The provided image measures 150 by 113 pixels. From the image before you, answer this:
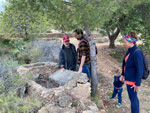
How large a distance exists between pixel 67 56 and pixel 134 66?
5.03 feet

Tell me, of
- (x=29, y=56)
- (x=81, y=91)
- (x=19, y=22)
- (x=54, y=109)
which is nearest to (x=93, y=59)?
(x=81, y=91)

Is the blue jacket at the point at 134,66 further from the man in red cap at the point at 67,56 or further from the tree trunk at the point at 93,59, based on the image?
the man in red cap at the point at 67,56

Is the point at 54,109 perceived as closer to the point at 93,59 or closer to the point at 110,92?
the point at 93,59

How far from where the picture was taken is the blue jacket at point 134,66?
82.0 inches

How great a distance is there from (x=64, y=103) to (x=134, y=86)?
121 cm

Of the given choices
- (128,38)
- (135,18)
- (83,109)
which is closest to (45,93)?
(83,109)

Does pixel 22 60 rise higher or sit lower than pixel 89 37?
lower

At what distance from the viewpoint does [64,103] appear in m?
2.06

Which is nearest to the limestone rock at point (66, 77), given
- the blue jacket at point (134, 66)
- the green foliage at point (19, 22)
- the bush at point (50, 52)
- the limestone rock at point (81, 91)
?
the limestone rock at point (81, 91)

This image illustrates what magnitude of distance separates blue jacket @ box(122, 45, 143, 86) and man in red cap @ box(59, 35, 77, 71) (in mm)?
1358

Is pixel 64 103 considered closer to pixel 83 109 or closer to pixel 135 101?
pixel 83 109

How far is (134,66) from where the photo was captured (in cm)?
220

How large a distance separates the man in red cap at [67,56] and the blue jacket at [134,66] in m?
1.36

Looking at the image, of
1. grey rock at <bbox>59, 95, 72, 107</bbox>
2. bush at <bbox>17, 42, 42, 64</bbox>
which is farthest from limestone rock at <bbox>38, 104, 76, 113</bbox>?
bush at <bbox>17, 42, 42, 64</bbox>
